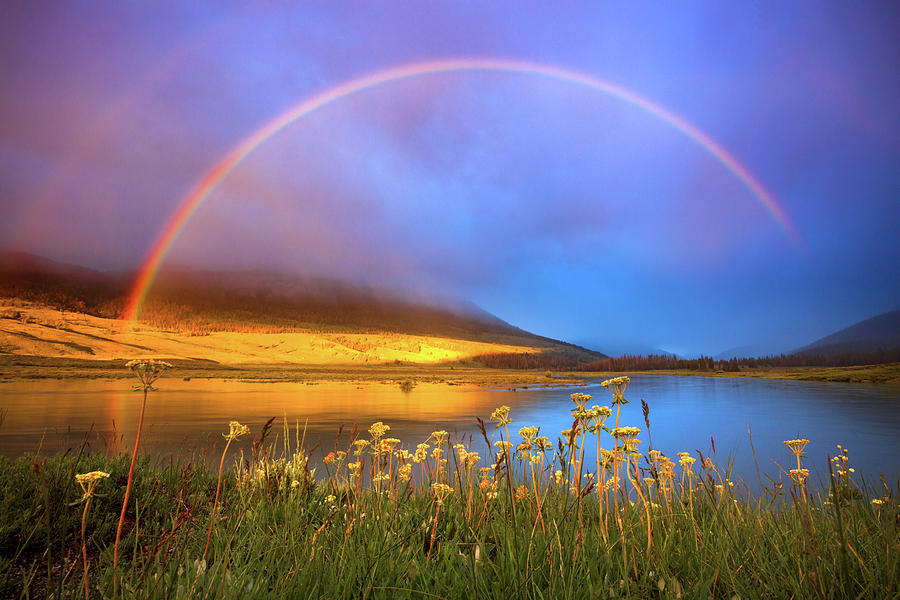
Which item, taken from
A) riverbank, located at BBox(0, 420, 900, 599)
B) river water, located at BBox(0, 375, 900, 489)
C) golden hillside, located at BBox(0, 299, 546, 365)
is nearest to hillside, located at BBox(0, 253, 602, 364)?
golden hillside, located at BBox(0, 299, 546, 365)

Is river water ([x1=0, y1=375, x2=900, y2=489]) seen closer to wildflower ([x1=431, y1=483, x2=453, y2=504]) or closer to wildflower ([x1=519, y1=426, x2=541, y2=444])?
wildflower ([x1=431, y1=483, x2=453, y2=504])

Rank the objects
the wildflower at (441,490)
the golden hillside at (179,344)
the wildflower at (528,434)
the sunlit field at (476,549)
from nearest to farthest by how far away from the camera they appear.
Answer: the sunlit field at (476,549), the wildflower at (528,434), the wildflower at (441,490), the golden hillside at (179,344)

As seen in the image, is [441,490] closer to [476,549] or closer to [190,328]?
[476,549]

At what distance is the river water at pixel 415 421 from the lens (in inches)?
606

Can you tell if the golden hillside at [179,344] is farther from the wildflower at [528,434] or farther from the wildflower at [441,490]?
the wildflower at [528,434]

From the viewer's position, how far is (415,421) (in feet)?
73.5

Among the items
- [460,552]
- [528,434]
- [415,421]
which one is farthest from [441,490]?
[415,421]

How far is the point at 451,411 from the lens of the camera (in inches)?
1068

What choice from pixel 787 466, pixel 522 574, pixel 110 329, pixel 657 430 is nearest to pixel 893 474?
pixel 787 466

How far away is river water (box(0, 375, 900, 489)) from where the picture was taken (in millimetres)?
A: 15391

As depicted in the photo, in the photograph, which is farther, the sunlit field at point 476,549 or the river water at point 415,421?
the river water at point 415,421

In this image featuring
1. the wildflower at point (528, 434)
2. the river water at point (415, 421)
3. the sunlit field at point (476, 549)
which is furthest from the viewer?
the river water at point (415, 421)

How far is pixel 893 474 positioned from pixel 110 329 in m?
107

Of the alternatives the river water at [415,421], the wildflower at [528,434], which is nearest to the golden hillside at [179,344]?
the river water at [415,421]
